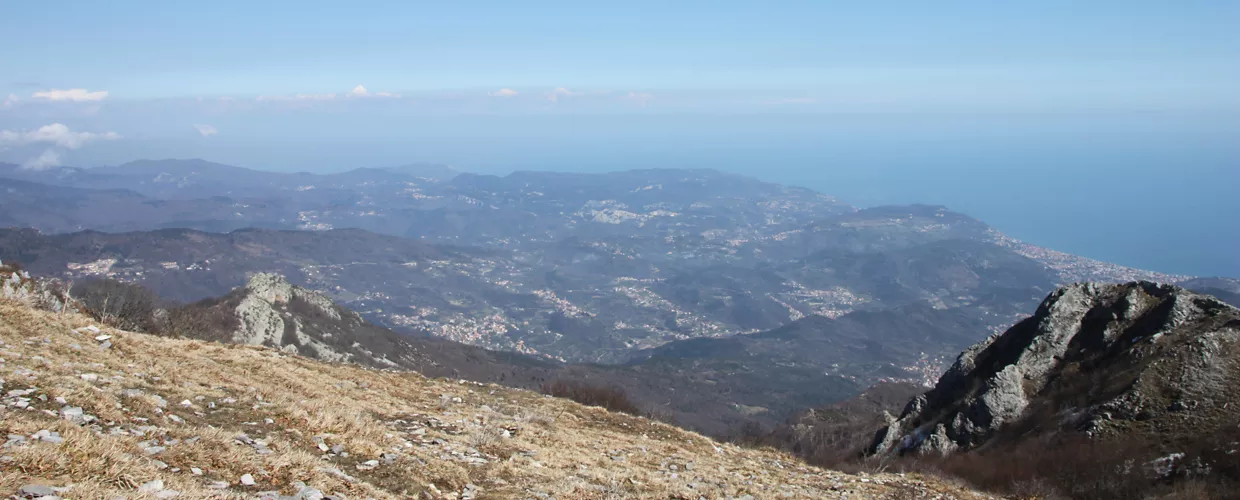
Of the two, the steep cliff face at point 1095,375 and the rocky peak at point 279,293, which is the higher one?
the steep cliff face at point 1095,375

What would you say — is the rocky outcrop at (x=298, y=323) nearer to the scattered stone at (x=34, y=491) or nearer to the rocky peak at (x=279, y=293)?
the rocky peak at (x=279, y=293)

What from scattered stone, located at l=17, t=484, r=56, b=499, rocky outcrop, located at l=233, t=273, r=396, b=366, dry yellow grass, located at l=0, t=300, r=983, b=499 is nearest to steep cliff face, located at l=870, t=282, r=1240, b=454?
dry yellow grass, located at l=0, t=300, r=983, b=499

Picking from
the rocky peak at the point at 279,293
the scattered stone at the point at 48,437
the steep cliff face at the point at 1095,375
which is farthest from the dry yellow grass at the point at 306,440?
the rocky peak at the point at 279,293

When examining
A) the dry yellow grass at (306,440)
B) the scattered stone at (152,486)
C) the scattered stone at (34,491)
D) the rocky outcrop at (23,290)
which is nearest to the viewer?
the scattered stone at (34,491)

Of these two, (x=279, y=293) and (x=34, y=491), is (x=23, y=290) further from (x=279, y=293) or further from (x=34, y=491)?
(x=279, y=293)

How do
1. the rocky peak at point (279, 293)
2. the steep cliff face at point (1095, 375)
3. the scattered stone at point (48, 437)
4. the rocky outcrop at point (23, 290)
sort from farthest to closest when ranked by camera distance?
1. the rocky peak at point (279, 293)
2. the rocky outcrop at point (23, 290)
3. the steep cliff face at point (1095, 375)
4. the scattered stone at point (48, 437)

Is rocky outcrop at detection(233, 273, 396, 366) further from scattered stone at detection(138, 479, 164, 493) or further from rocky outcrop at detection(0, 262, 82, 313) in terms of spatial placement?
scattered stone at detection(138, 479, 164, 493)

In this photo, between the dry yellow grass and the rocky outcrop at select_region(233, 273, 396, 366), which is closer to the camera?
A: the dry yellow grass

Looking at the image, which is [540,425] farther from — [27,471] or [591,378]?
[591,378]
